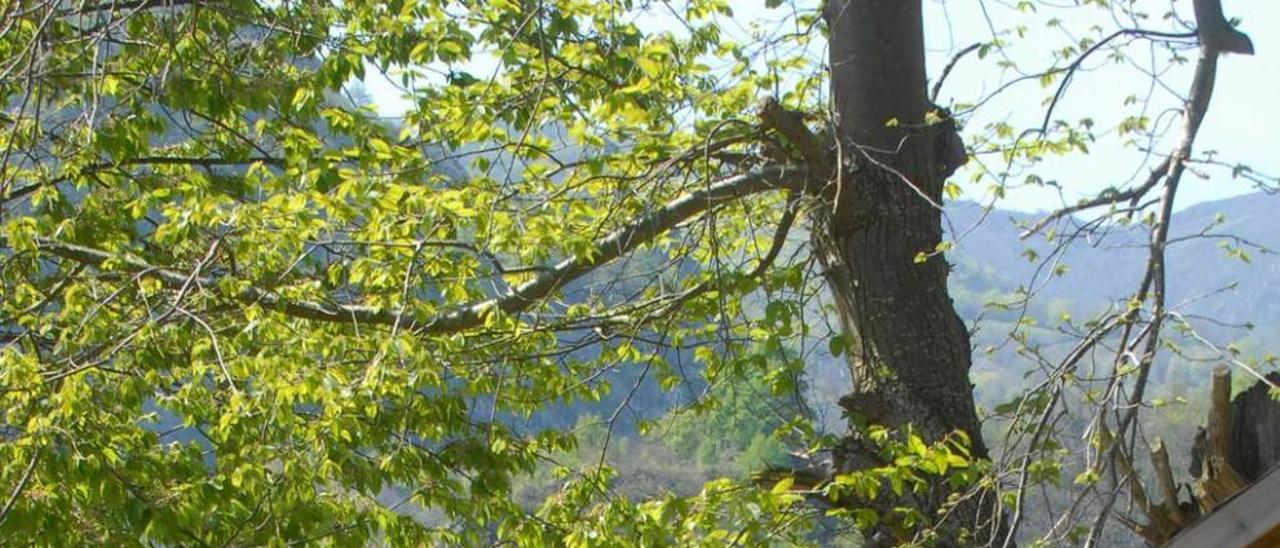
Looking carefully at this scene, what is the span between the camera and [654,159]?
225 inches

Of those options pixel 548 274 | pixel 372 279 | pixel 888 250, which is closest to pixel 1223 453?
pixel 888 250

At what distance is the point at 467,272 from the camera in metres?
6.37

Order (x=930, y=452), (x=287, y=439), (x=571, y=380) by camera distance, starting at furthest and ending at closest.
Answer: (x=571, y=380) < (x=287, y=439) < (x=930, y=452)

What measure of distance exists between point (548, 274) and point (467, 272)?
2.59ft

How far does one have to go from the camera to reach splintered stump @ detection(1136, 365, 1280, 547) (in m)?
2.84

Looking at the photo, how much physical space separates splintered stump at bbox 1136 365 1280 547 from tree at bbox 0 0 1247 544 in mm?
1800

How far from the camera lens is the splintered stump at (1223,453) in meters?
2.84

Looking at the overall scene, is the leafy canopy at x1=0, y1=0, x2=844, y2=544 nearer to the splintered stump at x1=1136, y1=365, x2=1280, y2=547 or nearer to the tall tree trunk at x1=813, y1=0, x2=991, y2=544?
the tall tree trunk at x1=813, y1=0, x2=991, y2=544

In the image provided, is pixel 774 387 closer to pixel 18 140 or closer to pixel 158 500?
pixel 158 500

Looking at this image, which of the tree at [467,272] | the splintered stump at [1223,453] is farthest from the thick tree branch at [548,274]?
the splintered stump at [1223,453]

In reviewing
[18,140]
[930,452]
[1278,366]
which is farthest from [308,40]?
[1278,366]

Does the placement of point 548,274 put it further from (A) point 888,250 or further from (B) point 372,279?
(A) point 888,250

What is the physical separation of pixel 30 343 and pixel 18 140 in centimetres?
90

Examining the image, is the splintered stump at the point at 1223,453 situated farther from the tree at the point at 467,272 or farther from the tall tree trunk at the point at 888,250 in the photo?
the tall tree trunk at the point at 888,250
